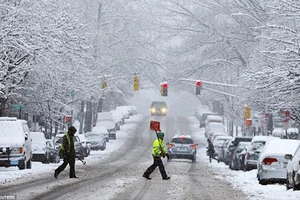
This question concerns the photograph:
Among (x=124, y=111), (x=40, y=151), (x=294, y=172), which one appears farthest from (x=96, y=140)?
(x=294, y=172)

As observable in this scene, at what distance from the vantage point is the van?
30953 mm

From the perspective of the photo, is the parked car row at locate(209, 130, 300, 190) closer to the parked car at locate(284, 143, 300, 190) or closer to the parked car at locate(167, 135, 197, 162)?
the parked car at locate(284, 143, 300, 190)

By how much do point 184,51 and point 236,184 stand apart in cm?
3543

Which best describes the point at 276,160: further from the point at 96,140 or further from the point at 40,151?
the point at 96,140

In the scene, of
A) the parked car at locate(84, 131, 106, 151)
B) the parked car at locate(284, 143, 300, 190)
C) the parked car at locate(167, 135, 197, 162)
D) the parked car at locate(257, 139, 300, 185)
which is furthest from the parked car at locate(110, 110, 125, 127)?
the parked car at locate(284, 143, 300, 190)

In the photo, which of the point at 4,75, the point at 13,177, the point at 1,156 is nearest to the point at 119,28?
the point at 4,75

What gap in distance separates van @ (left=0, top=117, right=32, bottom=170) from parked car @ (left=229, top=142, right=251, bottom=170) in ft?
32.5

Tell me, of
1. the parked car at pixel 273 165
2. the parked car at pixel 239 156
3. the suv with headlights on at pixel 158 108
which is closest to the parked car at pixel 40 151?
the parked car at pixel 239 156

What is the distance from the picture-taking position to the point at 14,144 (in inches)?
1233

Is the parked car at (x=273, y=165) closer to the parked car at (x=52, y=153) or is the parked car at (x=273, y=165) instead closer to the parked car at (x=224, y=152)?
the parked car at (x=224, y=152)

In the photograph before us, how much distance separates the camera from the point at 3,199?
16.9 metres

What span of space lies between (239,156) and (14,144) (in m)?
11.1

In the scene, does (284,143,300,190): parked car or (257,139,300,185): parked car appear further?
(257,139,300,185): parked car

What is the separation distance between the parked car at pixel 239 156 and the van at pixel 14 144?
990 cm
